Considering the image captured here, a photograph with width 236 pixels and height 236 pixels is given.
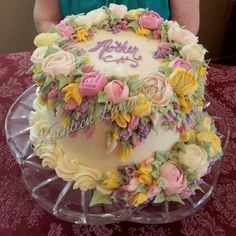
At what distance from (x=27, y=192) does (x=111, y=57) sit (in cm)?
40

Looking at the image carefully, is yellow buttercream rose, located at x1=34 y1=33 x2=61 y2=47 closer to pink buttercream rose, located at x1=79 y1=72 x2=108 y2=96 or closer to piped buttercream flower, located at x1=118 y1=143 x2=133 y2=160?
pink buttercream rose, located at x1=79 y1=72 x2=108 y2=96

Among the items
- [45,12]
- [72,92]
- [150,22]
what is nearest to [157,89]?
[72,92]

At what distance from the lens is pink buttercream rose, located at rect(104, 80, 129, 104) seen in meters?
0.83

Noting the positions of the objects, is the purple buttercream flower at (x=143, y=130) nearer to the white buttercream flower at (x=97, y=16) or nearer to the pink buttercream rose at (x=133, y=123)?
the pink buttercream rose at (x=133, y=123)

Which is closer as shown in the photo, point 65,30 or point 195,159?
point 195,159

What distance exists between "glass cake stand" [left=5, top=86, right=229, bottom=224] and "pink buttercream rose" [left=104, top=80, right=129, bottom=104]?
245 millimetres

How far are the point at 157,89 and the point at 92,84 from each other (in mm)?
137

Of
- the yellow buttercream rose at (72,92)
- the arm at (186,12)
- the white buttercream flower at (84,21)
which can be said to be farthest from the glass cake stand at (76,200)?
the arm at (186,12)

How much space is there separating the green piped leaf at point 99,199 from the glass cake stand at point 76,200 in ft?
0.05

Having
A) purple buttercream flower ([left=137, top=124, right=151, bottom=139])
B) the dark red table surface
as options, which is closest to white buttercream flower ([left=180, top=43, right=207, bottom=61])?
purple buttercream flower ([left=137, top=124, right=151, bottom=139])

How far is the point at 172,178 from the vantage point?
2.95ft

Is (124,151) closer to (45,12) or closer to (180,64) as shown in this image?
(180,64)

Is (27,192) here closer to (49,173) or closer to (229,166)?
(49,173)

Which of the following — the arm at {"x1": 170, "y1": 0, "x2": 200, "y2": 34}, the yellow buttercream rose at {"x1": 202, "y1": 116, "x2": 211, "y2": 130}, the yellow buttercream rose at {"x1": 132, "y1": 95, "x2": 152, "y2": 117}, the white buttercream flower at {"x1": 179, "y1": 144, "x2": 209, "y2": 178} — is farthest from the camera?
the arm at {"x1": 170, "y1": 0, "x2": 200, "y2": 34}
